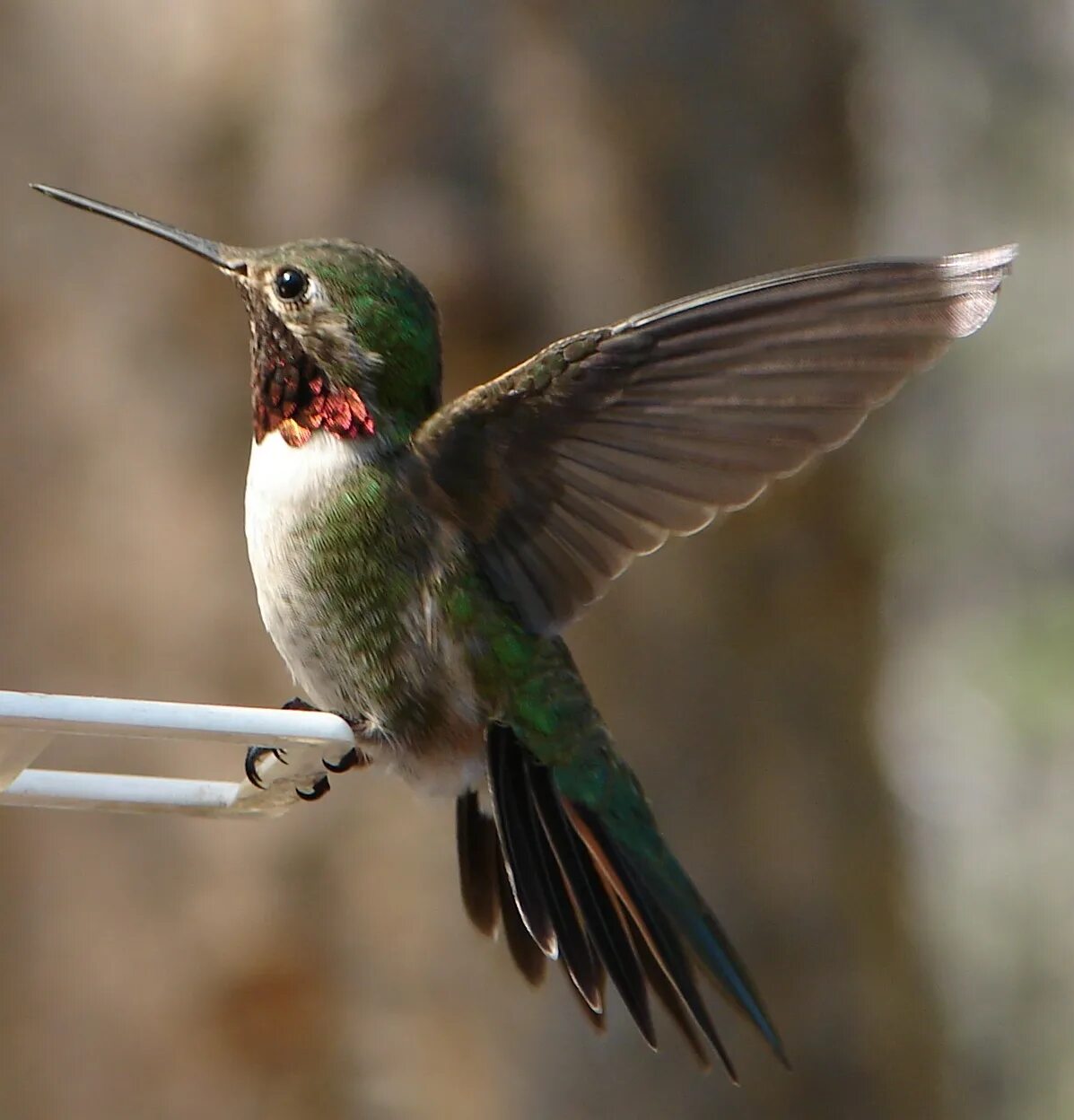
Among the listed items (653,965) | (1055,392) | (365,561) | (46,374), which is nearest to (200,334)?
(46,374)

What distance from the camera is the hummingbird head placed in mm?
2572

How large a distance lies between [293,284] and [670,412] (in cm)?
61

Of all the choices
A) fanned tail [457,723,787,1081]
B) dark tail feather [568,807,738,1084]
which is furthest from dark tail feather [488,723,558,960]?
dark tail feather [568,807,738,1084]

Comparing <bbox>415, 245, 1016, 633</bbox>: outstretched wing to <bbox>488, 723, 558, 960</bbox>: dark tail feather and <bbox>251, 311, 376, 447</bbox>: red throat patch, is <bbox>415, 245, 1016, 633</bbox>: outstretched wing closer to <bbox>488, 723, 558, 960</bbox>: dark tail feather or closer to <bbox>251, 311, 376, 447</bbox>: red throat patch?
<bbox>251, 311, 376, 447</bbox>: red throat patch

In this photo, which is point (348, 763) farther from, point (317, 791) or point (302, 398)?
point (302, 398)

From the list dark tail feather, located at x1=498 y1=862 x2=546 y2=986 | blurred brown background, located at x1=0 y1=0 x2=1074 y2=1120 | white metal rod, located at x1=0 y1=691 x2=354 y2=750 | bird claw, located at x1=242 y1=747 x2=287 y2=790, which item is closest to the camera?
white metal rod, located at x1=0 y1=691 x2=354 y2=750

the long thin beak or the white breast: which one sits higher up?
the long thin beak

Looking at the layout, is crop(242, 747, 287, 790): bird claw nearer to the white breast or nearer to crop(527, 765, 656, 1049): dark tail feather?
the white breast

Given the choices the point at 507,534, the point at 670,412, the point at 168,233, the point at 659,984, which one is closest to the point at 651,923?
the point at 659,984

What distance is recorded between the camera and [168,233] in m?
2.42

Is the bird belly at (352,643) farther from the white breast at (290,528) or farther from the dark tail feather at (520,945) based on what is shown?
the dark tail feather at (520,945)

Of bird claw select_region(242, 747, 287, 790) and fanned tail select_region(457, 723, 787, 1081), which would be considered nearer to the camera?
bird claw select_region(242, 747, 287, 790)

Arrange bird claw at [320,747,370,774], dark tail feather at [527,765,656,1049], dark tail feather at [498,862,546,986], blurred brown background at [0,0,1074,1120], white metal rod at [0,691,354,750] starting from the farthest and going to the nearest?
blurred brown background at [0,0,1074,1120] < dark tail feather at [498,862,546,986] < dark tail feather at [527,765,656,1049] < bird claw at [320,747,370,774] < white metal rod at [0,691,354,750]

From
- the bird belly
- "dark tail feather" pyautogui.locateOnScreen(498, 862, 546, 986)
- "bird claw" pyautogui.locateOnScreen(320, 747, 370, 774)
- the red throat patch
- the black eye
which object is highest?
the black eye
